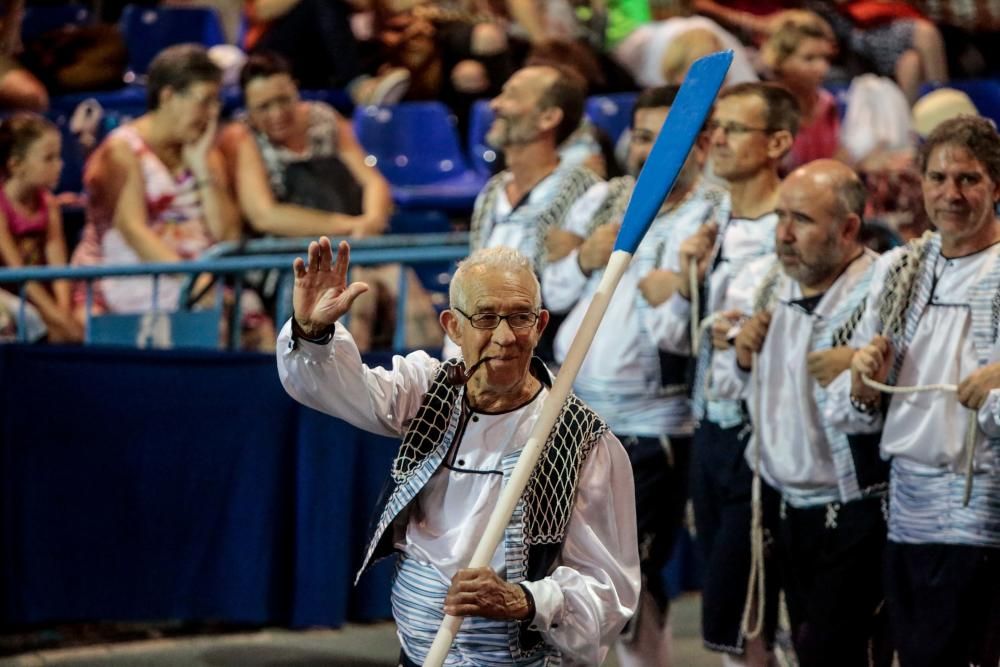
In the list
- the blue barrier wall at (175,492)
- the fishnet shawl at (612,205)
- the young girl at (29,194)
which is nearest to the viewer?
the fishnet shawl at (612,205)

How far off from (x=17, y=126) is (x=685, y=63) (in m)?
3.01

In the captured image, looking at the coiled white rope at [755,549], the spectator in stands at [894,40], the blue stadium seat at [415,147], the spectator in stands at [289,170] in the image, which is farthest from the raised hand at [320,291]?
the spectator in stands at [894,40]

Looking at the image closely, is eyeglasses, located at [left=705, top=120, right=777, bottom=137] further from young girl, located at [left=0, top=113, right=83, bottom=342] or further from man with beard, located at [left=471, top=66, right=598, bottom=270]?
young girl, located at [left=0, top=113, right=83, bottom=342]

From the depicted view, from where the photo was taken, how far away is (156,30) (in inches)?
345

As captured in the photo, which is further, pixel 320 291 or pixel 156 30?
pixel 156 30

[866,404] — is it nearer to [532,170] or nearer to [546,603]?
[546,603]

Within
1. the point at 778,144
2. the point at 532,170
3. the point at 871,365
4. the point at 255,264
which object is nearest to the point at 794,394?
the point at 871,365

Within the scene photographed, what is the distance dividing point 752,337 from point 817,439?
33 centimetres

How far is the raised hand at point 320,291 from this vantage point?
3.43 m

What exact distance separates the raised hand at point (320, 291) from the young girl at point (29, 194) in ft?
11.5

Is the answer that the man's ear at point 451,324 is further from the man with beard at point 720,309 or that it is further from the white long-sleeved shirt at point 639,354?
the white long-sleeved shirt at point 639,354

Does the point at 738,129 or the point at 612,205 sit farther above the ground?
the point at 738,129

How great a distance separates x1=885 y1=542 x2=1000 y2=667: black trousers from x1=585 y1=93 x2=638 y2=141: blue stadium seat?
431cm

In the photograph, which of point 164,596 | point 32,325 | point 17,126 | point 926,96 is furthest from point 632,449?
point 926,96
